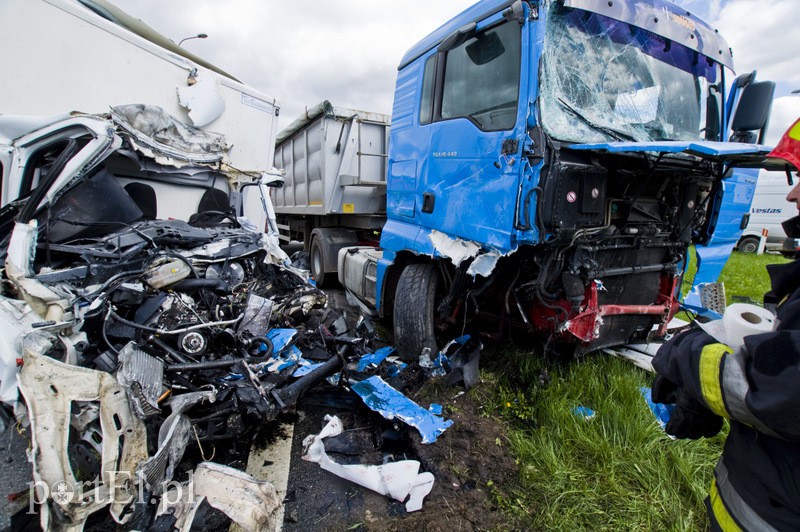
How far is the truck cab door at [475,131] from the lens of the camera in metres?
2.38

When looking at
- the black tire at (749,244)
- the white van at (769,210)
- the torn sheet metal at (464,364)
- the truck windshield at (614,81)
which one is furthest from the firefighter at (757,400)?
the black tire at (749,244)

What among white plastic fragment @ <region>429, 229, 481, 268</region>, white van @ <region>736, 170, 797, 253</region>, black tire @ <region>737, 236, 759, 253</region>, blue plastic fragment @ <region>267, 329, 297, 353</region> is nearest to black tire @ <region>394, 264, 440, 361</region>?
white plastic fragment @ <region>429, 229, 481, 268</region>

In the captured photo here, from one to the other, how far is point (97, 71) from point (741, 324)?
5.09m

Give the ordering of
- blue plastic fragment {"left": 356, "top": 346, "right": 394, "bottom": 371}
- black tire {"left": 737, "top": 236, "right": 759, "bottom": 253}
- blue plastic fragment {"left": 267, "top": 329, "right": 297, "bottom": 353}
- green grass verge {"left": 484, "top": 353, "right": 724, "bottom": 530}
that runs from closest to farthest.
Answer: green grass verge {"left": 484, "top": 353, "right": 724, "bottom": 530}, blue plastic fragment {"left": 267, "top": 329, "right": 297, "bottom": 353}, blue plastic fragment {"left": 356, "top": 346, "right": 394, "bottom": 371}, black tire {"left": 737, "top": 236, "right": 759, "bottom": 253}

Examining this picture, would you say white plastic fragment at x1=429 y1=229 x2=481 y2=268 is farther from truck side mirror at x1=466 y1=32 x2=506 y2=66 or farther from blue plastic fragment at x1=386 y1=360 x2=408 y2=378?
truck side mirror at x1=466 y1=32 x2=506 y2=66

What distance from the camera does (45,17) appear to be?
3.29 metres

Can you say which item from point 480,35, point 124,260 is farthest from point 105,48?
point 480,35

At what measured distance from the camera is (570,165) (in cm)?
215

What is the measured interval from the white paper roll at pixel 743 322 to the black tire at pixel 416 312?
7.01 feet

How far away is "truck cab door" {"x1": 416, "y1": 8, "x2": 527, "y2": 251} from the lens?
7.82ft

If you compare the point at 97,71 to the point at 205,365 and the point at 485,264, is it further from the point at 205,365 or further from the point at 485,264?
the point at 485,264

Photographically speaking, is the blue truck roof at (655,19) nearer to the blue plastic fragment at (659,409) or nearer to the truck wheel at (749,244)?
the blue plastic fragment at (659,409)

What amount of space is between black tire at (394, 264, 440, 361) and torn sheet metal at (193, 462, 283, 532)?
1567 mm

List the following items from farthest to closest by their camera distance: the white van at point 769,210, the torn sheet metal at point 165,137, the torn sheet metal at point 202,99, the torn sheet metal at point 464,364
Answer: the white van at point 769,210 → the torn sheet metal at point 202,99 → the torn sheet metal at point 165,137 → the torn sheet metal at point 464,364
